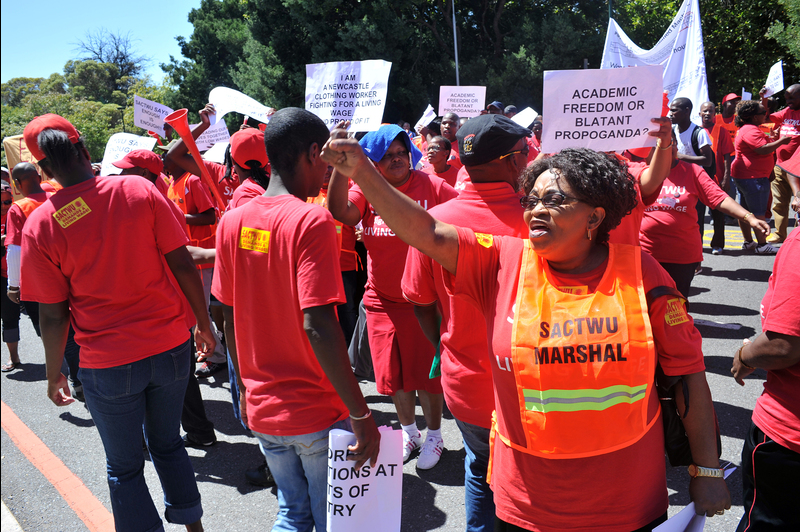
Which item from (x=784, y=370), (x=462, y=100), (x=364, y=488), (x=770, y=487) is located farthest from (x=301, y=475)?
(x=462, y=100)

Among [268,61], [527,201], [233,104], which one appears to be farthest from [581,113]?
[268,61]

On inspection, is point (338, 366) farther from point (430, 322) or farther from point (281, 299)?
point (430, 322)

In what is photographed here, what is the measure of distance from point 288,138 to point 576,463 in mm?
1593

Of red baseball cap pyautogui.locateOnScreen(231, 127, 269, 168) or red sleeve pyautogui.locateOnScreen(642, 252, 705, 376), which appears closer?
red sleeve pyautogui.locateOnScreen(642, 252, 705, 376)

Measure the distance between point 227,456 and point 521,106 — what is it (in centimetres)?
2087

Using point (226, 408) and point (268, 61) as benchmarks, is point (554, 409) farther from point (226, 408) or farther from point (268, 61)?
point (268, 61)

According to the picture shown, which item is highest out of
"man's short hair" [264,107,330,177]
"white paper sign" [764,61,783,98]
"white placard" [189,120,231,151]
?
"white paper sign" [764,61,783,98]

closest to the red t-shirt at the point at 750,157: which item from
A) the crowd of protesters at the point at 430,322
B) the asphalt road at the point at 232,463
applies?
the asphalt road at the point at 232,463

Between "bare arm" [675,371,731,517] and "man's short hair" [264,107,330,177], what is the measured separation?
64.1 inches

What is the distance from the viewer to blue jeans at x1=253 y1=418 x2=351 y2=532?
7.69 feet

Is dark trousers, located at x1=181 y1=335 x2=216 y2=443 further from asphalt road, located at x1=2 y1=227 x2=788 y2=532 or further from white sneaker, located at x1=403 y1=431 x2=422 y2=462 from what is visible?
white sneaker, located at x1=403 y1=431 x2=422 y2=462

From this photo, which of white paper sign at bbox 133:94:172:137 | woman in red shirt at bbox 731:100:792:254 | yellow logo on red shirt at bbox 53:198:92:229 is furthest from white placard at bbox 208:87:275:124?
woman in red shirt at bbox 731:100:792:254

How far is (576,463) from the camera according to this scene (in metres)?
1.75

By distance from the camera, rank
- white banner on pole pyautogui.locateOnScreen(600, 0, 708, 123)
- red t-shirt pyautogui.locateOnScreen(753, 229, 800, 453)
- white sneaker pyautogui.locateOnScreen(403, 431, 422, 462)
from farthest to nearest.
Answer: white banner on pole pyautogui.locateOnScreen(600, 0, 708, 123), white sneaker pyautogui.locateOnScreen(403, 431, 422, 462), red t-shirt pyautogui.locateOnScreen(753, 229, 800, 453)
